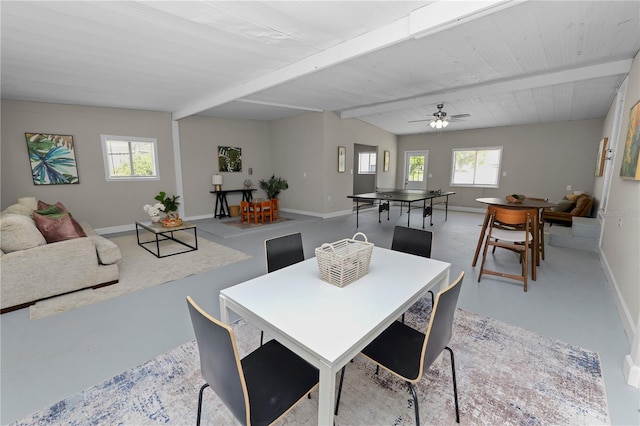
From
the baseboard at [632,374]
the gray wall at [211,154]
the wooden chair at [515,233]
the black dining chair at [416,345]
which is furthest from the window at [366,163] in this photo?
the black dining chair at [416,345]

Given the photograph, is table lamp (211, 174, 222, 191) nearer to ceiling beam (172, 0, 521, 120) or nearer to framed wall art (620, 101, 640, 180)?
ceiling beam (172, 0, 521, 120)

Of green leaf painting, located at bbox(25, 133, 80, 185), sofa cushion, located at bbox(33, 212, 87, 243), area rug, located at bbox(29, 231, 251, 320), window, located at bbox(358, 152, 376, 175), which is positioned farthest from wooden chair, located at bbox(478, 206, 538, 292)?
green leaf painting, located at bbox(25, 133, 80, 185)

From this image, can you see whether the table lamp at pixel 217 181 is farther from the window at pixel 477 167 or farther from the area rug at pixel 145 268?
the window at pixel 477 167

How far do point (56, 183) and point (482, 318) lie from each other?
681cm

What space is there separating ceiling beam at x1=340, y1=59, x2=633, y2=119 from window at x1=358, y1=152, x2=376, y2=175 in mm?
3598

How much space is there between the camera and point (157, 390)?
156cm

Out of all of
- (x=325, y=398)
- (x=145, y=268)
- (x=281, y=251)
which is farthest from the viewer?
(x=145, y=268)

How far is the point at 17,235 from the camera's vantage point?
2469 millimetres

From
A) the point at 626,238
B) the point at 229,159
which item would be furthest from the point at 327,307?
the point at 229,159

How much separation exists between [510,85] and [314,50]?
3243mm

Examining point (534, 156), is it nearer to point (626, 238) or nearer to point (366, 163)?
point (366, 163)

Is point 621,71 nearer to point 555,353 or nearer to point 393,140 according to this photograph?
point 555,353

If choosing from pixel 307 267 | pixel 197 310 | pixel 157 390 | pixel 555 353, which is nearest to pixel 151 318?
pixel 157 390

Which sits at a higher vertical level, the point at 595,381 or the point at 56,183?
the point at 56,183
